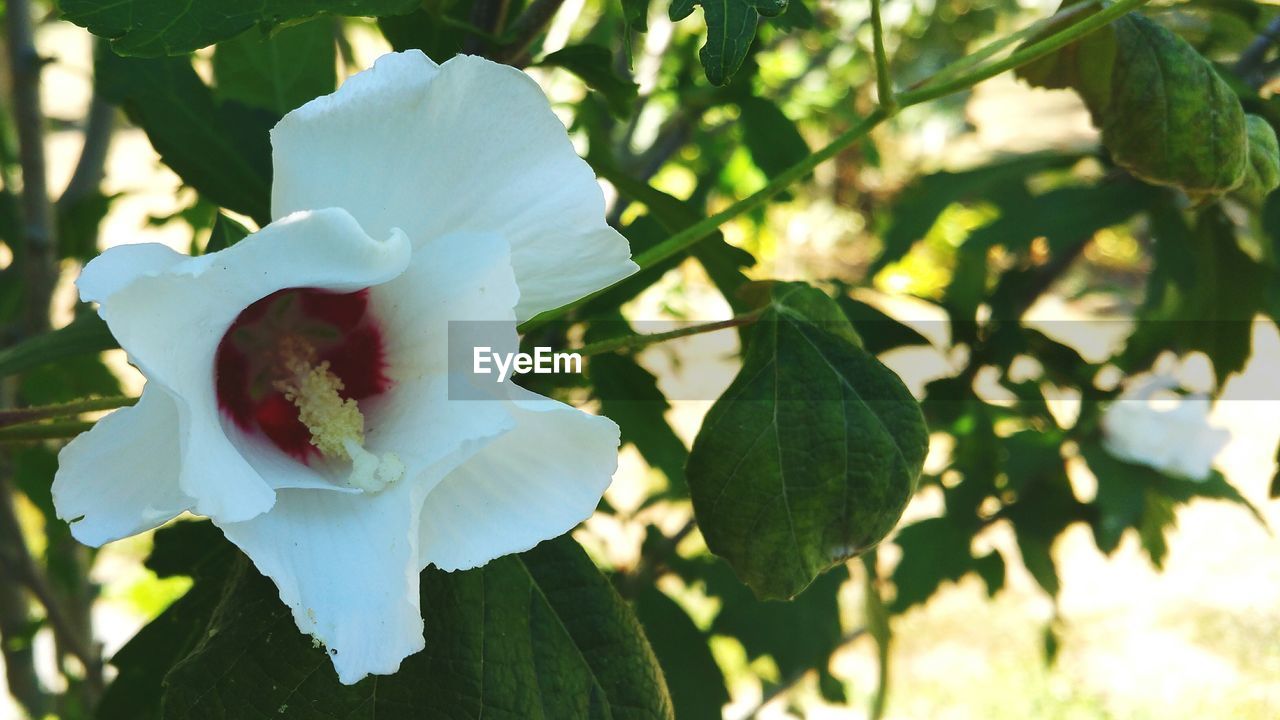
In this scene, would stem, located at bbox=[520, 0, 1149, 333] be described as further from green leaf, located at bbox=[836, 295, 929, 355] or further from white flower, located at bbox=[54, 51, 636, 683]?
green leaf, located at bbox=[836, 295, 929, 355]

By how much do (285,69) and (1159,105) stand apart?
2.03ft

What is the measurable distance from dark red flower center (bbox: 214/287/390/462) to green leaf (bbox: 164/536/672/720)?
9 cm

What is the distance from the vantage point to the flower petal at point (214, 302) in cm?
46

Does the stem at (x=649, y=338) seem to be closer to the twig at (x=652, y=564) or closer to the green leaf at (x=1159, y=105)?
the green leaf at (x=1159, y=105)

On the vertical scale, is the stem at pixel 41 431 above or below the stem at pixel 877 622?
above

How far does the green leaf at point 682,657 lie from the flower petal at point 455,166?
2.16 ft

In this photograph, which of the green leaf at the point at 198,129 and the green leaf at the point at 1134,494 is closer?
the green leaf at the point at 198,129

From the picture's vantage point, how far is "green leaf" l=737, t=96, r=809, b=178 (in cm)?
139

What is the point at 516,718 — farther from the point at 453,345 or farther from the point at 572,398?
the point at 572,398

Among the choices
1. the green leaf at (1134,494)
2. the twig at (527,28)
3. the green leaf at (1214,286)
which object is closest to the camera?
the twig at (527,28)

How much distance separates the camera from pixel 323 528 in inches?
21.0

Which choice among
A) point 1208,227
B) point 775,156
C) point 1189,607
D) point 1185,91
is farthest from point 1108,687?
point 1185,91

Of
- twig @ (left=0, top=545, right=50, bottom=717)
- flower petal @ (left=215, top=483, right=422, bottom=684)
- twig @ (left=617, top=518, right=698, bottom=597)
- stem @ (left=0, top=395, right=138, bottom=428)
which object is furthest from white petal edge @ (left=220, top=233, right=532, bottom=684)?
twig @ (left=0, top=545, right=50, bottom=717)

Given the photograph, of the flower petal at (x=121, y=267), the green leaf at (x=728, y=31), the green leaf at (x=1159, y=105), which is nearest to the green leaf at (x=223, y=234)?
the flower petal at (x=121, y=267)
